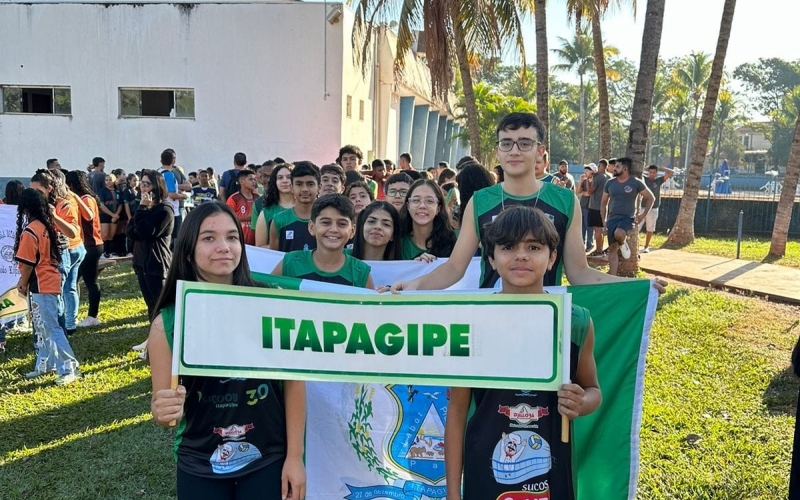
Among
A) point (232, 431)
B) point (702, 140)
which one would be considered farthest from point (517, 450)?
point (702, 140)

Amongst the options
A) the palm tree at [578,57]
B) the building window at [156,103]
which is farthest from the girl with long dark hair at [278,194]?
the palm tree at [578,57]

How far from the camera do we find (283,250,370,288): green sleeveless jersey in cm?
384

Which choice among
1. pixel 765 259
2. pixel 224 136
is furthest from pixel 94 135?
pixel 765 259

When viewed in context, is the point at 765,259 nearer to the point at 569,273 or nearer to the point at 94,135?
the point at 569,273

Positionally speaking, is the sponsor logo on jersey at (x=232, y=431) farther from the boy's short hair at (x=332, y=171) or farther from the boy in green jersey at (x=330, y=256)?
the boy's short hair at (x=332, y=171)

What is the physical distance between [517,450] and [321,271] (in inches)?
71.9

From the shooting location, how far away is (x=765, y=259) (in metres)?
13.2

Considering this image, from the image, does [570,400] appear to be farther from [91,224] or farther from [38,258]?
[91,224]

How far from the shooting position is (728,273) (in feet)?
37.3

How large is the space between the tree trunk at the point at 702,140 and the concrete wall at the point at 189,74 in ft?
29.2

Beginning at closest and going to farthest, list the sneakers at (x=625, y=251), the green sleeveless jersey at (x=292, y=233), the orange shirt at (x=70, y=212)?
the green sleeveless jersey at (x=292, y=233) → the orange shirt at (x=70, y=212) → the sneakers at (x=625, y=251)

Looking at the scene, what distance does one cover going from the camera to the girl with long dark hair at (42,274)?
600 centimetres

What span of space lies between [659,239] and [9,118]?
1798cm

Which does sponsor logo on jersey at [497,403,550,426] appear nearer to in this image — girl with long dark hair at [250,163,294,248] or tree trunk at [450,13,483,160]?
girl with long dark hair at [250,163,294,248]
